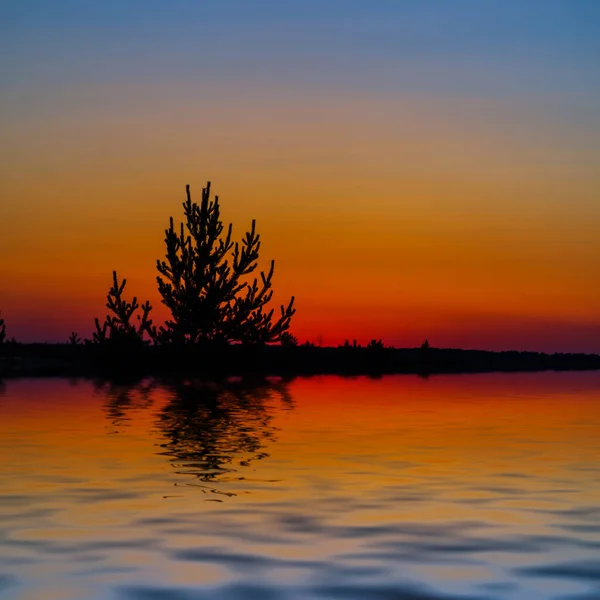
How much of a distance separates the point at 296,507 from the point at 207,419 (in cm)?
1073

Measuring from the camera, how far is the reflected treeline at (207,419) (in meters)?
14.0

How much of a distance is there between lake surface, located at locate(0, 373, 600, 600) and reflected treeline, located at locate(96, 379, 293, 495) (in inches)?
3.1

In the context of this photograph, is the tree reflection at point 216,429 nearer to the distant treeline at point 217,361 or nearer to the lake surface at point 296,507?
the lake surface at point 296,507

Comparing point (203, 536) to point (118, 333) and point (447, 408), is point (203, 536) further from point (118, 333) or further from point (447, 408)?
point (118, 333)

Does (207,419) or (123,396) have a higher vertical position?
(123,396)

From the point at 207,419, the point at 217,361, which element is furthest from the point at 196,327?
the point at 207,419

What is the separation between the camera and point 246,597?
7016 millimetres

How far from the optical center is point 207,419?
21.2 m

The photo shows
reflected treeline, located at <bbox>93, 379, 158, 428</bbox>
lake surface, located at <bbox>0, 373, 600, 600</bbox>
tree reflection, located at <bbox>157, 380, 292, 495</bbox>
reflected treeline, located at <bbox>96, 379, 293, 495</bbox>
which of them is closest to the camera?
lake surface, located at <bbox>0, 373, 600, 600</bbox>

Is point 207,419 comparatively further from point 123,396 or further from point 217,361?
point 217,361

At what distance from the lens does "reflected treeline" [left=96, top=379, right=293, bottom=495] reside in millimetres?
14016

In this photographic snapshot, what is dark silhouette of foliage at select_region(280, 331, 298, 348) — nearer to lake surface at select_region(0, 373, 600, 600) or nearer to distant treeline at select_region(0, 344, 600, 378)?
distant treeline at select_region(0, 344, 600, 378)

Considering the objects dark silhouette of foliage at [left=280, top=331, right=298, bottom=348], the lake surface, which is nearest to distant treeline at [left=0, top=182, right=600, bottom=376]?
dark silhouette of foliage at [left=280, top=331, right=298, bottom=348]

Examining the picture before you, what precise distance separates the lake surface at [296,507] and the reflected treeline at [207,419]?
0.08m
